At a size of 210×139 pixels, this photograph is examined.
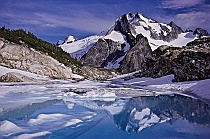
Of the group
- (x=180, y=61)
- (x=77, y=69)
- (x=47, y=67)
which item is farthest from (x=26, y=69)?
(x=180, y=61)

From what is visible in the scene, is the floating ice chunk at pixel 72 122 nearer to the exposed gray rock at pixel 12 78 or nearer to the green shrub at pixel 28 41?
the exposed gray rock at pixel 12 78

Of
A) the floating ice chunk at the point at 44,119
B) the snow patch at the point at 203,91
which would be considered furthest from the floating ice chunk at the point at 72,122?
the snow patch at the point at 203,91

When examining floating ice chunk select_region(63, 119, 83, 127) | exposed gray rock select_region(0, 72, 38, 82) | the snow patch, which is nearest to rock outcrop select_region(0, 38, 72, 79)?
exposed gray rock select_region(0, 72, 38, 82)

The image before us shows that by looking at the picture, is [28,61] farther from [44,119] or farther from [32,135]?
[32,135]

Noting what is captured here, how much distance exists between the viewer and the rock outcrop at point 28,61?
100012 mm

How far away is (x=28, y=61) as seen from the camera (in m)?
106

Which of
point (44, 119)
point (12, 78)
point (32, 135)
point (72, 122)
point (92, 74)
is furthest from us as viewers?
point (92, 74)

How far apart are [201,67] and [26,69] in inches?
2949

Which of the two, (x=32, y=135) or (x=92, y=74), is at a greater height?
(x=92, y=74)

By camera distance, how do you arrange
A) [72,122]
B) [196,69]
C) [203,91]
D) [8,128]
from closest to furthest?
[8,128] < [72,122] < [203,91] < [196,69]

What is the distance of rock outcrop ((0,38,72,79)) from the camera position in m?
100

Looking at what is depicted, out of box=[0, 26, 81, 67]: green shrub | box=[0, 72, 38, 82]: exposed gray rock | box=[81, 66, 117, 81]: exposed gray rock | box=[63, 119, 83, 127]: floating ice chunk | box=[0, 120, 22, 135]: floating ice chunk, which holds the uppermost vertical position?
box=[0, 26, 81, 67]: green shrub

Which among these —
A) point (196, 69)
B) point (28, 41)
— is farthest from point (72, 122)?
point (28, 41)

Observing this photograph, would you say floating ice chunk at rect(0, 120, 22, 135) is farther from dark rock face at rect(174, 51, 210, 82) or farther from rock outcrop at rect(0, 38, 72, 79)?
rock outcrop at rect(0, 38, 72, 79)
